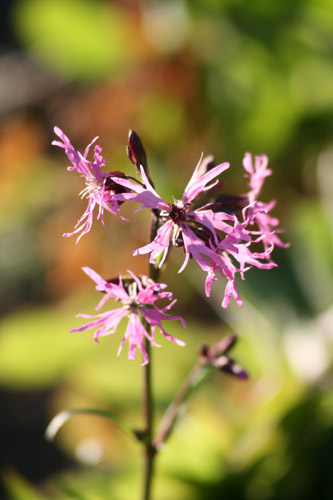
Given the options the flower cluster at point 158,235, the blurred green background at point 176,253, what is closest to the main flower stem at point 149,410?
the flower cluster at point 158,235

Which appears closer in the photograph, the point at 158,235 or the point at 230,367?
the point at 158,235

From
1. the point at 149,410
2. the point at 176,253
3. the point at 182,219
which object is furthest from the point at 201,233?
the point at 176,253

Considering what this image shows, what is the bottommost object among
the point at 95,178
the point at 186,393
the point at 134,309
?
the point at 186,393

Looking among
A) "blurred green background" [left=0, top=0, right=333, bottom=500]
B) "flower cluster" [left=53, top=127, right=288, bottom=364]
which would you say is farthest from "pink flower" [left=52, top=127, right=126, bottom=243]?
"blurred green background" [left=0, top=0, right=333, bottom=500]

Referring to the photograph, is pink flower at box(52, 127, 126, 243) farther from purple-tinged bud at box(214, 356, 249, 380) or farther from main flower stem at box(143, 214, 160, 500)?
purple-tinged bud at box(214, 356, 249, 380)

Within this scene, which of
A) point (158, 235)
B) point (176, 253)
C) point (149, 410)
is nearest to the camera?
point (158, 235)

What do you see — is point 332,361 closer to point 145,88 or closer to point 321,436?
point 321,436

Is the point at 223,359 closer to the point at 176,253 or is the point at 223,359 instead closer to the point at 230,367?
the point at 230,367
